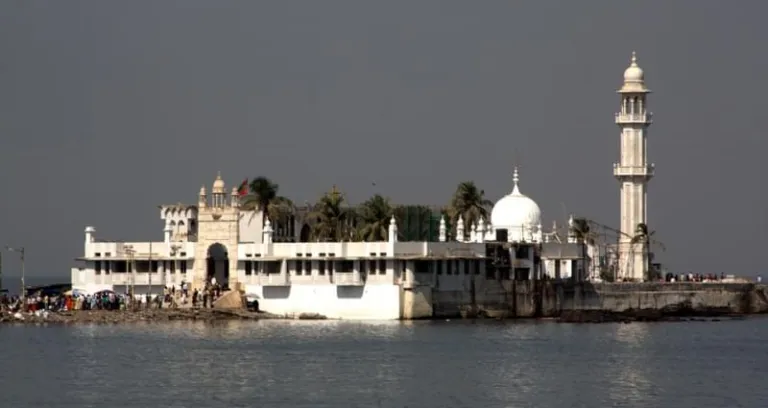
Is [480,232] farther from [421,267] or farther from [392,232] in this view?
[392,232]

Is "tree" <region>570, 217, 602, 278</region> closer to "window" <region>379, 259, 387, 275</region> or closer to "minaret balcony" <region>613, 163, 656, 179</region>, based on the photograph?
"minaret balcony" <region>613, 163, 656, 179</region>

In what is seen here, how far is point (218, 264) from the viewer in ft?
381

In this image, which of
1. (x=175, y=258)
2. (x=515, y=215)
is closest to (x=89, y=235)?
(x=175, y=258)

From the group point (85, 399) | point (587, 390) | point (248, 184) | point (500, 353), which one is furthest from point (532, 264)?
point (85, 399)

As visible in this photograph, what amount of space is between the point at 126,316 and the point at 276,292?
328 inches

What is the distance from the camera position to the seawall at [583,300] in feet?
364

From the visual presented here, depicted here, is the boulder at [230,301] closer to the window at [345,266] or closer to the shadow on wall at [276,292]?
the shadow on wall at [276,292]

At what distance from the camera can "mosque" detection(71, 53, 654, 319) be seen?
356 ft

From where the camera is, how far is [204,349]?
9025 centimetres

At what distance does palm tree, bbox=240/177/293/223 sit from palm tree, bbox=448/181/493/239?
A: 12.0 metres

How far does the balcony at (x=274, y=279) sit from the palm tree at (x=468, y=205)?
54.9ft

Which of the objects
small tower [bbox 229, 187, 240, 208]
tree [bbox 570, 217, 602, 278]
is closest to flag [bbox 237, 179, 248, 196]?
small tower [bbox 229, 187, 240, 208]

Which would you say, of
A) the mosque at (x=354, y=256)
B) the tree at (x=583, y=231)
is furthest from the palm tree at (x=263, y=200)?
the tree at (x=583, y=231)

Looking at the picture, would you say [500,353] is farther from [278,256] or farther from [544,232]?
[544,232]
